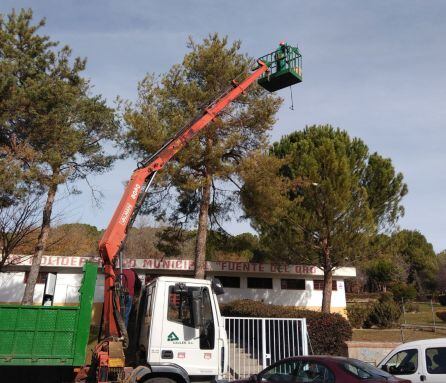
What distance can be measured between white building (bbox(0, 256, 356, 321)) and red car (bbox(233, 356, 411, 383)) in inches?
738

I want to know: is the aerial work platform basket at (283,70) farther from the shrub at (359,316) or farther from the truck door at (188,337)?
the shrub at (359,316)

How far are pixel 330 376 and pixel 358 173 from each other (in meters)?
17.9

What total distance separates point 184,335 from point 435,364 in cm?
454

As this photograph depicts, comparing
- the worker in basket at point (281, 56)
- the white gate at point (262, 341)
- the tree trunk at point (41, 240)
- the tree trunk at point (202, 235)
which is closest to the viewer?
the white gate at point (262, 341)

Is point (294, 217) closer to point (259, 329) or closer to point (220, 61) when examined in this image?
point (220, 61)

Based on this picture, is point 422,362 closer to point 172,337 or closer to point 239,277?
point 172,337

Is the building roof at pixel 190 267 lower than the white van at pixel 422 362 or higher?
higher

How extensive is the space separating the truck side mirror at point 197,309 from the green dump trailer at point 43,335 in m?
1.72

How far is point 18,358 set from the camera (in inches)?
261

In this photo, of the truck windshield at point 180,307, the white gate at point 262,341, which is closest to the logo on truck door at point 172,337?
the truck windshield at point 180,307

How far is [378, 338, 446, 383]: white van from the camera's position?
7.62 m

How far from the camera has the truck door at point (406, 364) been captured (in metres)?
7.83

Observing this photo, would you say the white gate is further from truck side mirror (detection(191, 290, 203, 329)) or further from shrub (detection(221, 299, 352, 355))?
truck side mirror (detection(191, 290, 203, 329))

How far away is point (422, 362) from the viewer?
7859mm
